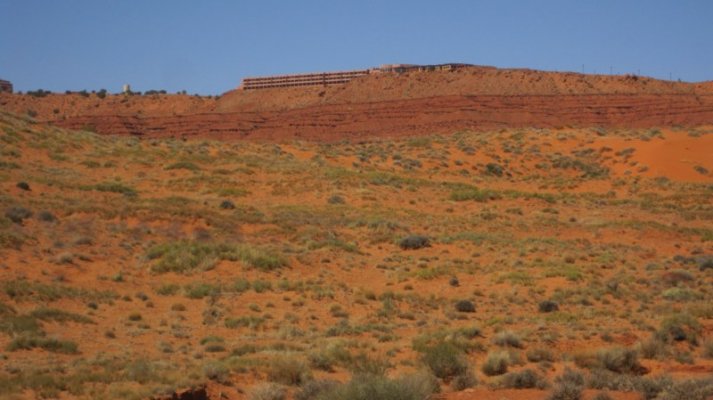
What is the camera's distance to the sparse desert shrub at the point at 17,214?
25.4 metres

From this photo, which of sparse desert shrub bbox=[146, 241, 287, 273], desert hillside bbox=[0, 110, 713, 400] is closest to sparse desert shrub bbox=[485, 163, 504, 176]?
desert hillside bbox=[0, 110, 713, 400]

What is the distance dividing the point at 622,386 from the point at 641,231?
74.0 ft

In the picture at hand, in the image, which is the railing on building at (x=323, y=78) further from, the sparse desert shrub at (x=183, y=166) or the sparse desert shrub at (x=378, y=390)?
the sparse desert shrub at (x=378, y=390)

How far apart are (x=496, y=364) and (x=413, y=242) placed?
15.6 metres

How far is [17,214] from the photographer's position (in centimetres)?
2562

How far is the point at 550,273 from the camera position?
2317 centimetres

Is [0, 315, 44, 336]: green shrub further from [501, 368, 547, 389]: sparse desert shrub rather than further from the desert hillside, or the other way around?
[501, 368, 547, 389]: sparse desert shrub

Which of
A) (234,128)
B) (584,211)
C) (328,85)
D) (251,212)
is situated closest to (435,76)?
(328,85)

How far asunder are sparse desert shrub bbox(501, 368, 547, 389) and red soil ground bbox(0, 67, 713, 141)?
64663mm

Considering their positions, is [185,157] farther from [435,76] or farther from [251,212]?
[435,76]

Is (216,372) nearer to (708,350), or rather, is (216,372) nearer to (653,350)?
(653,350)

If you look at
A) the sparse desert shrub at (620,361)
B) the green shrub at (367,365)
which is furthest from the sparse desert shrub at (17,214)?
the sparse desert shrub at (620,361)

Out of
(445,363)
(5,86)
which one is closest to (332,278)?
(445,363)

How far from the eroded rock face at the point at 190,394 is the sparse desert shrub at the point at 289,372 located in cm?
124
